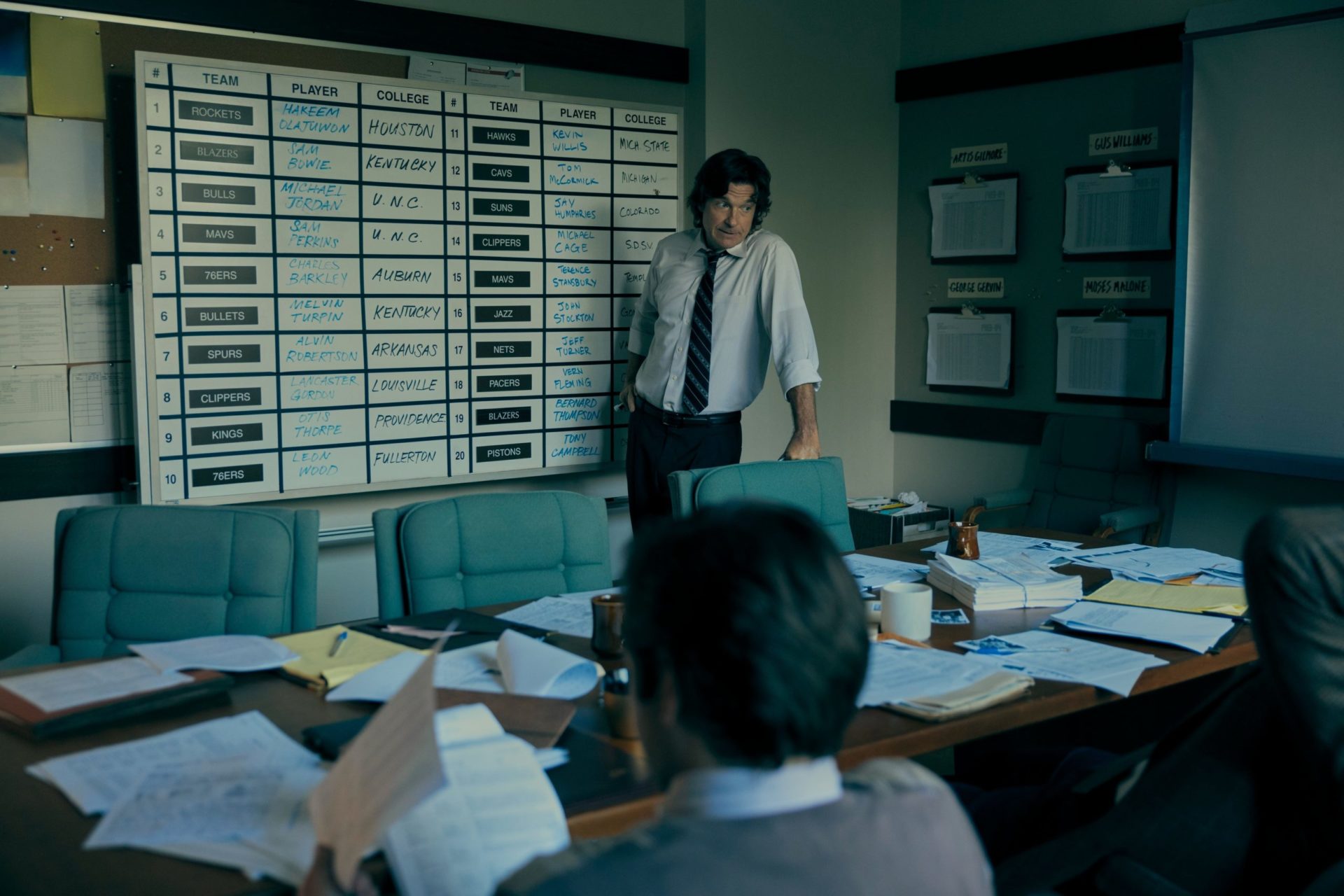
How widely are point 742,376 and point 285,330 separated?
146 cm

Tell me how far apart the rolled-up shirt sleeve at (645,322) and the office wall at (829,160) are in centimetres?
73

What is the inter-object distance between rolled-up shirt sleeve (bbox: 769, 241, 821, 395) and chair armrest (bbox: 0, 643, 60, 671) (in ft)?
7.37

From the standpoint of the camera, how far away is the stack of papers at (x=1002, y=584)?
2.31 metres

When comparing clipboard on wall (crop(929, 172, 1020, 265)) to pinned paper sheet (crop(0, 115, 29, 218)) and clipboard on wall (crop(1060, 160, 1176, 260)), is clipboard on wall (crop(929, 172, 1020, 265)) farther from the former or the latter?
pinned paper sheet (crop(0, 115, 29, 218))

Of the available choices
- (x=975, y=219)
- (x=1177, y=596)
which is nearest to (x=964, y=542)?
(x=1177, y=596)

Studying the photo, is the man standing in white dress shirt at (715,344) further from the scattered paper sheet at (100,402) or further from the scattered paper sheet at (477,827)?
the scattered paper sheet at (477,827)

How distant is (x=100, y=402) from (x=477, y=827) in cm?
270

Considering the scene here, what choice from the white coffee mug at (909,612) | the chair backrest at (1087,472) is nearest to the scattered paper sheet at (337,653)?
the white coffee mug at (909,612)

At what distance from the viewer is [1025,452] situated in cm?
469

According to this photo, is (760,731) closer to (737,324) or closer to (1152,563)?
(1152,563)

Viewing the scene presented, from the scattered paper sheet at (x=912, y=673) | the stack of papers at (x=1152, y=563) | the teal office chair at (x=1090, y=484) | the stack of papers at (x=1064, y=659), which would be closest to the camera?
the scattered paper sheet at (x=912, y=673)

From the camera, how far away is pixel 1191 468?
4.11 metres

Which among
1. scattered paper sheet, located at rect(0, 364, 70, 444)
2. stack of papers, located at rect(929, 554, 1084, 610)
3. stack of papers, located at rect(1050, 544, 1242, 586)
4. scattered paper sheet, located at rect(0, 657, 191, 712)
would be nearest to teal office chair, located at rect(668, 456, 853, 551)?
stack of papers, located at rect(929, 554, 1084, 610)

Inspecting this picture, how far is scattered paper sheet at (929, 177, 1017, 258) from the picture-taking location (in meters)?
4.64
